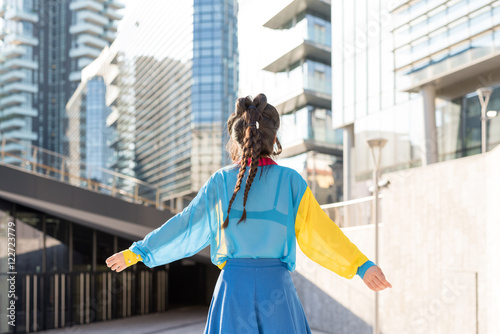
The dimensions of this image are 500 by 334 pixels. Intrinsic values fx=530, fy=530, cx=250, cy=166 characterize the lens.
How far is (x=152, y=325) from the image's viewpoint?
15102mm

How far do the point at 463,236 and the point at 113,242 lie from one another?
1166 centimetres

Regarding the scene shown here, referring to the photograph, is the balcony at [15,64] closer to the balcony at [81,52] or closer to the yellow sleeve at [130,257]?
the balcony at [81,52]

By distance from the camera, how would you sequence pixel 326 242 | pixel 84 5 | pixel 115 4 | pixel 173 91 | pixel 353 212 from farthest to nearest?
pixel 115 4 < pixel 173 91 < pixel 84 5 < pixel 353 212 < pixel 326 242

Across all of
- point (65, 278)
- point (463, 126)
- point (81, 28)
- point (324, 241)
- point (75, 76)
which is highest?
point (81, 28)

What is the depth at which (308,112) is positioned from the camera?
28297 mm

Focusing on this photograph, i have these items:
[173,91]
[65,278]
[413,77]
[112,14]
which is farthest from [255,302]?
[112,14]

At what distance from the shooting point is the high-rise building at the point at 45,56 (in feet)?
242

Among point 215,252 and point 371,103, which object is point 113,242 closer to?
point 371,103

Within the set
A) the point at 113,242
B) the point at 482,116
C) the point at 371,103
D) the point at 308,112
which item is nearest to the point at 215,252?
the point at 482,116

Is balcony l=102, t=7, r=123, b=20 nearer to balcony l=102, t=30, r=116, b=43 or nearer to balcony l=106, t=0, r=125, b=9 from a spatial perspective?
balcony l=106, t=0, r=125, b=9

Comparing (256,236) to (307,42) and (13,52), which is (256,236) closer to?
(307,42)

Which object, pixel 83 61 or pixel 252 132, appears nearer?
pixel 252 132

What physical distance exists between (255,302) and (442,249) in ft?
21.1

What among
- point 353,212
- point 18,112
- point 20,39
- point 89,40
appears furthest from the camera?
point 89,40
